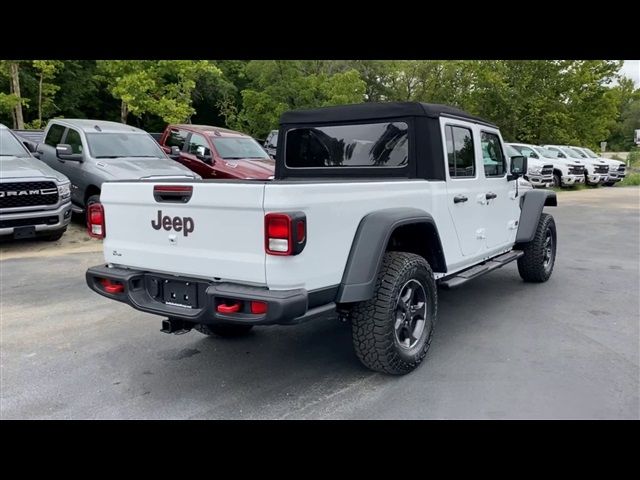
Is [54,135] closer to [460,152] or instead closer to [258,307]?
[460,152]

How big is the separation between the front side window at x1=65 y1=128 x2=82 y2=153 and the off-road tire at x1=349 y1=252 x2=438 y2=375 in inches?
308

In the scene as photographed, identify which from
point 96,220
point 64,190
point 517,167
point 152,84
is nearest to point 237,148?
point 64,190

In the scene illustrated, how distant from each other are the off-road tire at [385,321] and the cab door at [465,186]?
100cm

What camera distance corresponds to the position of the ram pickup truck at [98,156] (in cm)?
893

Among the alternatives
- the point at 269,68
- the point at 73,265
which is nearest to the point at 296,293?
the point at 73,265

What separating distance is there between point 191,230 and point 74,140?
7662mm

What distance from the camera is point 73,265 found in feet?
24.4

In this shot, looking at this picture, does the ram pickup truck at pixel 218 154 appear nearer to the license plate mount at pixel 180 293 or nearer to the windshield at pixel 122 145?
the windshield at pixel 122 145

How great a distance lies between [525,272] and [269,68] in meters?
22.2

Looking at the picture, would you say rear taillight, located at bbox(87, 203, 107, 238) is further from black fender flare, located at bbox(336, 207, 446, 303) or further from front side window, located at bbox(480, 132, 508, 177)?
front side window, located at bbox(480, 132, 508, 177)

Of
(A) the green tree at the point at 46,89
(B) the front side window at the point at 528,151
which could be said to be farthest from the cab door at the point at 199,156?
(B) the front side window at the point at 528,151

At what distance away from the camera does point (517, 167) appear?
18.6 feet

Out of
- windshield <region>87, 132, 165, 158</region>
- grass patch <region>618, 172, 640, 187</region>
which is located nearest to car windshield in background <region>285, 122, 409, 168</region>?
windshield <region>87, 132, 165, 158</region>
